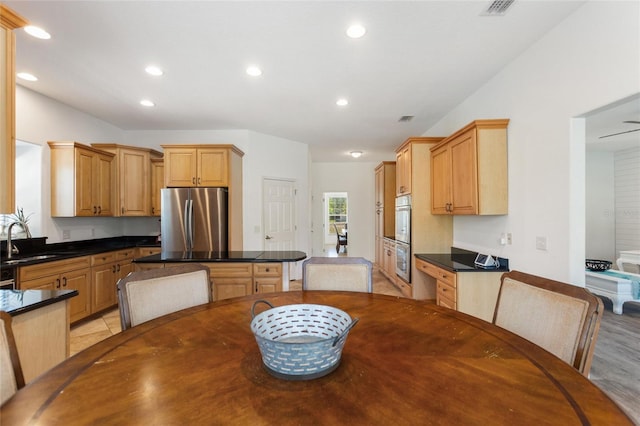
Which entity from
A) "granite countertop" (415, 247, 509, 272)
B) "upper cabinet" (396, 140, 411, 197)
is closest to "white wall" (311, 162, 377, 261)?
"upper cabinet" (396, 140, 411, 197)

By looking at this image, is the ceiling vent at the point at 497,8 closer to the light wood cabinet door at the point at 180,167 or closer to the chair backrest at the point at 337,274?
the chair backrest at the point at 337,274

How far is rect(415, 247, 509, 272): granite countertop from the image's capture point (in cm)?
271

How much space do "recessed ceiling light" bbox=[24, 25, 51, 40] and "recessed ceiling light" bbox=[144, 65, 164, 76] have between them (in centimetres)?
71

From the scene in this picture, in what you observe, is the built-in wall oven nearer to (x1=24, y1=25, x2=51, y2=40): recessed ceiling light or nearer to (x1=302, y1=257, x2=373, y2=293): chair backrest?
(x1=302, y1=257, x2=373, y2=293): chair backrest

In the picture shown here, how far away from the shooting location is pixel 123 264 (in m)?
3.97

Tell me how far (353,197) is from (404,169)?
343cm

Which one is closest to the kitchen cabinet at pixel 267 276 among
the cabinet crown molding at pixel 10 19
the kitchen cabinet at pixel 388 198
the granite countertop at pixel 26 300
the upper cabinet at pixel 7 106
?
the granite countertop at pixel 26 300

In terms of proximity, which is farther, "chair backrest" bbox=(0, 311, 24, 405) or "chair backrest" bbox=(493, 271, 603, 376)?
"chair backrest" bbox=(493, 271, 603, 376)

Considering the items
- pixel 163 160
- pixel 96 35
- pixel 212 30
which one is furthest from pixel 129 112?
pixel 212 30

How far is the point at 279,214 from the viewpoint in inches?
211

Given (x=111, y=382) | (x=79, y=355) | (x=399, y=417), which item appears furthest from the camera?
(x=79, y=355)

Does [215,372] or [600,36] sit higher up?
[600,36]

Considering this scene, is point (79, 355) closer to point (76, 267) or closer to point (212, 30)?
point (212, 30)

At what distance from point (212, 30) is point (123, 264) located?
3.35m
